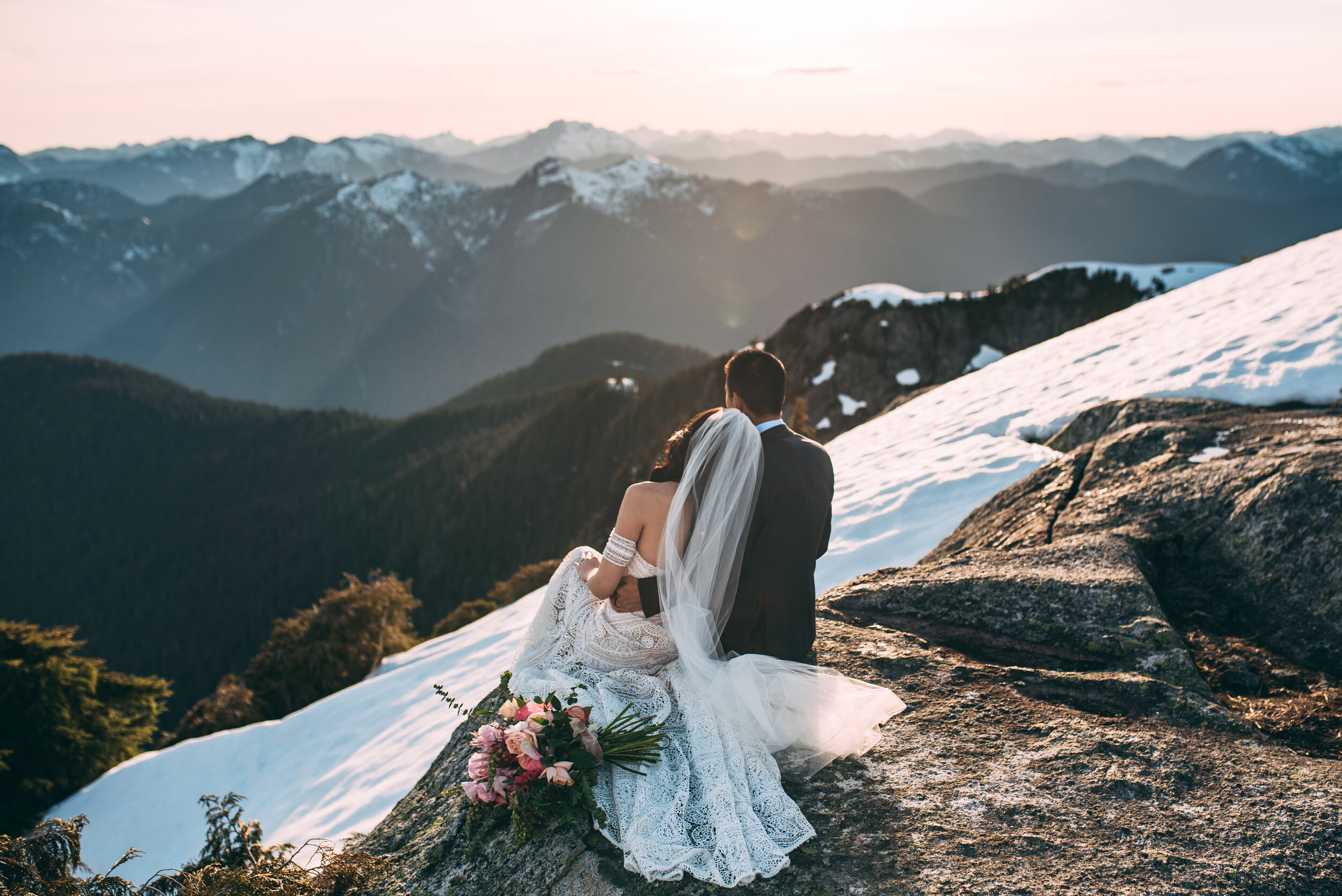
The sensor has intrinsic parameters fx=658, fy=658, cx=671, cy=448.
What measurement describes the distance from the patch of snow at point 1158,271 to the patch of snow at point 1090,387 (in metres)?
17.4

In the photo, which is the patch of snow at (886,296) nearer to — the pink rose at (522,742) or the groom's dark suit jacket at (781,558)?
the groom's dark suit jacket at (781,558)

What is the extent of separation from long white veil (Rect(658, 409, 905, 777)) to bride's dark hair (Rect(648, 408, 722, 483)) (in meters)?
0.06

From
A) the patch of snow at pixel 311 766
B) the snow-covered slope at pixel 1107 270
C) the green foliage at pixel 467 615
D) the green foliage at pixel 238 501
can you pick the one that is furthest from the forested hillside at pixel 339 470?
the patch of snow at pixel 311 766

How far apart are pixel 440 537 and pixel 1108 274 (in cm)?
10238

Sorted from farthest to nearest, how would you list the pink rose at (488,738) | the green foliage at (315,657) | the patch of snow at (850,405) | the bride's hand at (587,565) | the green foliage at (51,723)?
1. the patch of snow at (850,405)
2. the green foliage at (315,657)
3. the green foliage at (51,723)
4. the bride's hand at (587,565)
5. the pink rose at (488,738)

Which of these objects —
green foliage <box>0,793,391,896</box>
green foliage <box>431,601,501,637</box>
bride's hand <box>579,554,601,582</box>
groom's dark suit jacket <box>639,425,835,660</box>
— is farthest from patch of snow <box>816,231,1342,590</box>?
green foliage <box>431,601,501,637</box>

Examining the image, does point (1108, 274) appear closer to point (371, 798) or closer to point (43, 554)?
point (371, 798)

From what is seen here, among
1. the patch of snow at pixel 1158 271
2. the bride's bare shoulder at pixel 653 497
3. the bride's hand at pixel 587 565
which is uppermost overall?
the patch of snow at pixel 1158 271

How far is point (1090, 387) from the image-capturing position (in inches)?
519

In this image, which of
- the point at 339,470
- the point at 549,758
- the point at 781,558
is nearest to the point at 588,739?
the point at 549,758

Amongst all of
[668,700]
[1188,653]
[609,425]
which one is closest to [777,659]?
[668,700]

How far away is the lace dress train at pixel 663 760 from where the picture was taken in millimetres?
3668

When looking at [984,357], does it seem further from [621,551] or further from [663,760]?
[663,760]

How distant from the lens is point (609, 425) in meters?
108
